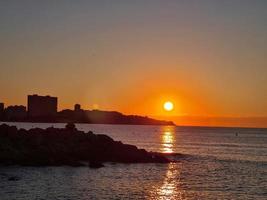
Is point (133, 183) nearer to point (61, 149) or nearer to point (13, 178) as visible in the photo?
point (13, 178)

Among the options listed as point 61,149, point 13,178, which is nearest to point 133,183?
point 13,178

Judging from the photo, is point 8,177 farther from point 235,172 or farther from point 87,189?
point 235,172

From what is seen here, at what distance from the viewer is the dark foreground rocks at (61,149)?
197 ft

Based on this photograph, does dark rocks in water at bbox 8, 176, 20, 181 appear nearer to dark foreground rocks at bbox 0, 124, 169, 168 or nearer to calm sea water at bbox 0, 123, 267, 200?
calm sea water at bbox 0, 123, 267, 200

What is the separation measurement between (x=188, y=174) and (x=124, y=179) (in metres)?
10.5

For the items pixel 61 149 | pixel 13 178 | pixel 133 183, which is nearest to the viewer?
pixel 13 178

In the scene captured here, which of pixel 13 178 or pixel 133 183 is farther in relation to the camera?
pixel 133 183

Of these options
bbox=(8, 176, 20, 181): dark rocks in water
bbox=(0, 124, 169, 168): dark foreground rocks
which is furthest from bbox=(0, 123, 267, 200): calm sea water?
bbox=(0, 124, 169, 168): dark foreground rocks

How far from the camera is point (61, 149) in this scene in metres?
67.3

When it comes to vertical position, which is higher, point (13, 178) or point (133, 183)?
point (13, 178)

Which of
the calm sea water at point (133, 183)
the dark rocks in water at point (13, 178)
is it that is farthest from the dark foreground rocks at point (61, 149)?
the dark rocks in water at point (13, 178)

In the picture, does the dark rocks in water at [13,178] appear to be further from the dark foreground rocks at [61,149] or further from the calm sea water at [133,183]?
the dark foreground rocks at [61,149]

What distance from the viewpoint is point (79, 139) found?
7356 centimetres

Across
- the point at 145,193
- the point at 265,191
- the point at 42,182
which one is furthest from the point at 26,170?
the point at 265,191
